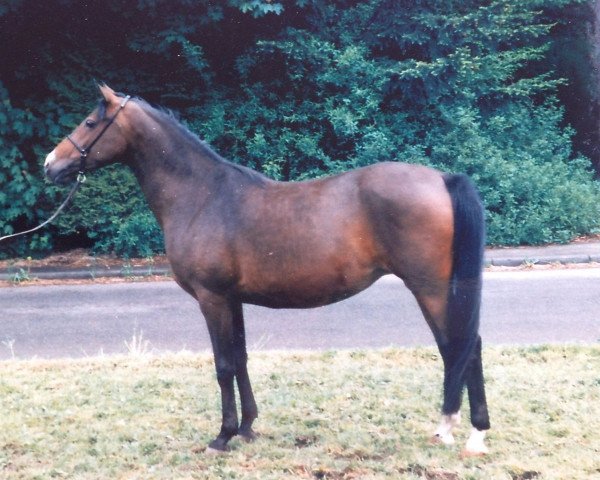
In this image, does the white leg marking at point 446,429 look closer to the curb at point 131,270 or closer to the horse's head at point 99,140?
the horse's head at point 99,140

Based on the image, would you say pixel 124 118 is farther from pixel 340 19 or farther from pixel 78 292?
pixel 340 19

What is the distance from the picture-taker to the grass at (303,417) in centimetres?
453

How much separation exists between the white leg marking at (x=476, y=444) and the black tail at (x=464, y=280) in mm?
350

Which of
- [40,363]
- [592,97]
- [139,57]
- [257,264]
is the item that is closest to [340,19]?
[139,57]

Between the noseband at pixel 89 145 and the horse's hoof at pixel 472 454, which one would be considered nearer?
the horse's hoof at pixel 472 454

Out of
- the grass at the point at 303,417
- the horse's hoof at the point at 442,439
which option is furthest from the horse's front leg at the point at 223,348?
the horse's hoof at the point at 442,439

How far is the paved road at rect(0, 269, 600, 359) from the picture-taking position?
780 centimetres

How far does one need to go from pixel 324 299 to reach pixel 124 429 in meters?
1.64

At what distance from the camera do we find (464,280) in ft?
14.8

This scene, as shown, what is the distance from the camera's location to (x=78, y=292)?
11.6 meters

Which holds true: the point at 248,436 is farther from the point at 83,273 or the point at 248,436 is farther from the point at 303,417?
the point at 83,273

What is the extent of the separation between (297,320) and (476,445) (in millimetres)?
4352

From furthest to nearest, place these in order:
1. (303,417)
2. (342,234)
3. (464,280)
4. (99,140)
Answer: (303,417) → (99,140) → (342,234) → (464,280)

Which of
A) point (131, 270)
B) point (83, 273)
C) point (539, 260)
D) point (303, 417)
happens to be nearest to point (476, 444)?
point (303, 417)
